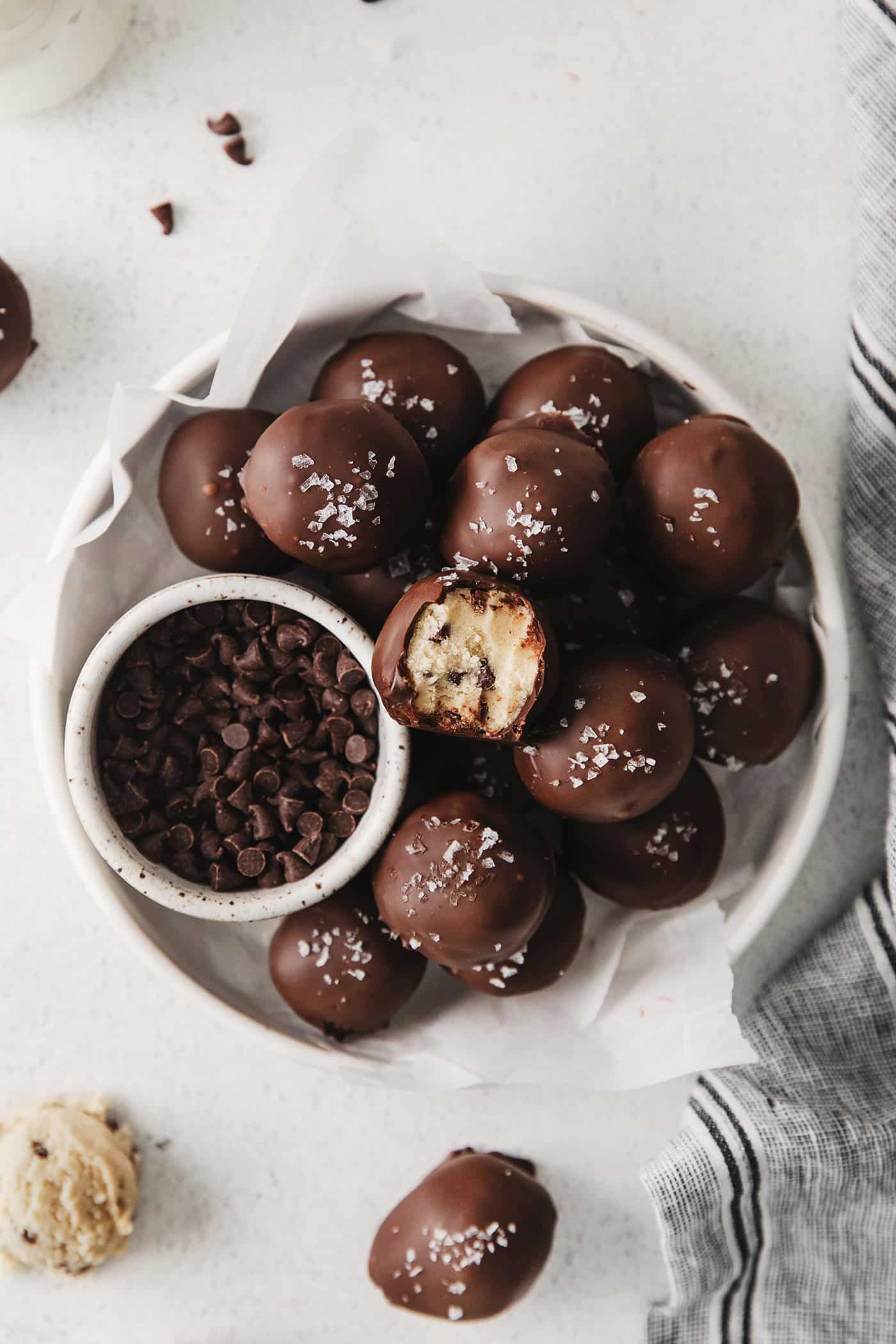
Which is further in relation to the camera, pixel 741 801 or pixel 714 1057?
pixel 741 801

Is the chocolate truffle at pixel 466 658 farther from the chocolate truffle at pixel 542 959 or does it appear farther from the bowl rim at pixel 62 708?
the bowl rim at pixel 62 708

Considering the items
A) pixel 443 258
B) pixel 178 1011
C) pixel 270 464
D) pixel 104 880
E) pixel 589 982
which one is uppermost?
pixel 443 258

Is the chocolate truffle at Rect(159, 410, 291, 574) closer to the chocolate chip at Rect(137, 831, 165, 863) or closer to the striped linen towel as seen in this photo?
the chocolate chip at Rect(137, 831, 165, 863)

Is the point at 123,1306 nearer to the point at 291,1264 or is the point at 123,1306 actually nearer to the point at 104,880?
the point at 291,1264

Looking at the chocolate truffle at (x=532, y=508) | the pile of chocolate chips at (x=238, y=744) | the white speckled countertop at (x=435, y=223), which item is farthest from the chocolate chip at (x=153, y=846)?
the chocolate truffle at (x=532, y=508)

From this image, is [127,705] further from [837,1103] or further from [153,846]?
[837,1103]

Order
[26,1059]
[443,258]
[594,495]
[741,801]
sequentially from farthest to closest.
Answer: [26,1059]
[741,801]
[443,258]
[594,495]

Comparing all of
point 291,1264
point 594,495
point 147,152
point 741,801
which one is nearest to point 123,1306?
point 291,1264
